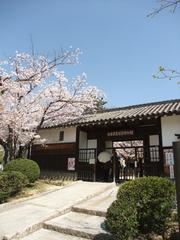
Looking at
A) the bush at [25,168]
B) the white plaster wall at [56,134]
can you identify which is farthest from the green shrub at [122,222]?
the white plaster wall at [56,134]

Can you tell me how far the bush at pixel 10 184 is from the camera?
9.80 metres

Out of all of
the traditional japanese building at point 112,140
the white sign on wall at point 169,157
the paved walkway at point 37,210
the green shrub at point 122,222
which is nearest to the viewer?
the green shrub at point 122,222

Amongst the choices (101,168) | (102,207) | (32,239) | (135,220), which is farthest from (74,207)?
(101,168)

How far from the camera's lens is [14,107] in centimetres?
1320

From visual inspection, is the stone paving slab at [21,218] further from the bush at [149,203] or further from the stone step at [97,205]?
the bush at [149,203]

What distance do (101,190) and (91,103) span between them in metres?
7.08

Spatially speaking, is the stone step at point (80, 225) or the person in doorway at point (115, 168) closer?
the stone step at point (80, 225)

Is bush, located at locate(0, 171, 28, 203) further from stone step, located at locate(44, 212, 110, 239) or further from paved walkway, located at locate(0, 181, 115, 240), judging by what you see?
stone step, located at locate(44, 212, 110, 239)

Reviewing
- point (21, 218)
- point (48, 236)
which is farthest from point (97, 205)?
point (21, 218)

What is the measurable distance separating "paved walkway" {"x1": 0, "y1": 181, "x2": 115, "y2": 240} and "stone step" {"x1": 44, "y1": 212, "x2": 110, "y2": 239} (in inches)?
14.2

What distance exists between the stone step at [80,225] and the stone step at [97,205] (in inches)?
6.4

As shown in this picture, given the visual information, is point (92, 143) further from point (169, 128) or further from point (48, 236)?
point (48, 236)

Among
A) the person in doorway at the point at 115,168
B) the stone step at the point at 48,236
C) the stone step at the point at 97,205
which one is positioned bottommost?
the stone step at the point at 48,236

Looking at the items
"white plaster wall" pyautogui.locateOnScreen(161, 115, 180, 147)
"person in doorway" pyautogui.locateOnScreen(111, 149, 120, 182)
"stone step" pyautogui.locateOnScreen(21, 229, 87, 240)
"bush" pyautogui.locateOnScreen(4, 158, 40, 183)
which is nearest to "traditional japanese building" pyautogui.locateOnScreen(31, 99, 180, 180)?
"white plaster wall" pyautogui.locateOnScreen(161, 115, 180, 147)
